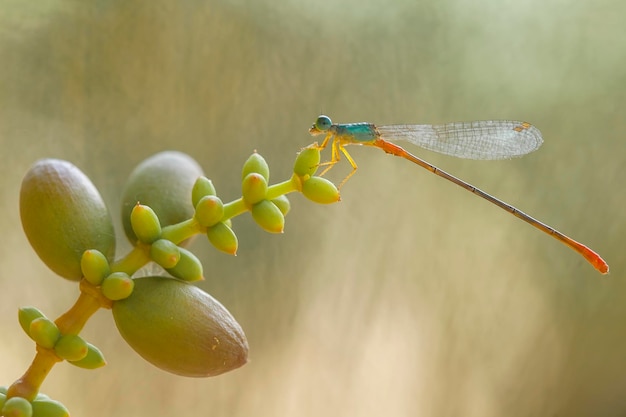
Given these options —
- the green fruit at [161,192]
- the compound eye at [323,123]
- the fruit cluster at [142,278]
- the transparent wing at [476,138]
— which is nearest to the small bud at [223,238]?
the fruit cluster at [142,278]

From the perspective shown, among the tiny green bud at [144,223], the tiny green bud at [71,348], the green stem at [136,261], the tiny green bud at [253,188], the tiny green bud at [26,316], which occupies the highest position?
the tiny green bud at [253,188]

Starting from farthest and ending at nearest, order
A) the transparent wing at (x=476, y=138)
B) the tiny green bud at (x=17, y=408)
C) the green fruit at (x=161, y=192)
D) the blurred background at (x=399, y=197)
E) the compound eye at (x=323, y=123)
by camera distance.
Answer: the blurred background at (x=399, y=197)
the transparent wing at (x=476, y=138)
the compound eye at (x=323, y=123)
the green fruit at (x=161, y=192)
the tiny green bud at (x=17, y=408)

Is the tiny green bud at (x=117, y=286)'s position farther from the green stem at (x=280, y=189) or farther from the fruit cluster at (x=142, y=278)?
the green stem at (x=280, y=189)

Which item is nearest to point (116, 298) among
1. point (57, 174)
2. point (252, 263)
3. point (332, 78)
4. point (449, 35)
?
point (57, 174)

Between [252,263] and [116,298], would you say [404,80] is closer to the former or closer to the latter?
[252,263]

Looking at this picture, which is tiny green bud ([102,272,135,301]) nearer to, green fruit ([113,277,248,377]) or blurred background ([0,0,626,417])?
green fruit ([113,277,248,377])

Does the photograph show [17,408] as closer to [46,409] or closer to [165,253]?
[46,409]

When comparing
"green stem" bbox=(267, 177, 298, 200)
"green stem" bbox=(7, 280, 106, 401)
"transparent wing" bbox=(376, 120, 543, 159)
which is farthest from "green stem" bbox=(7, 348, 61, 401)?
"transparent wing" bbox=(376, 120, 543, 159)
